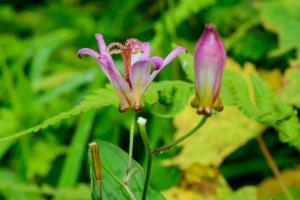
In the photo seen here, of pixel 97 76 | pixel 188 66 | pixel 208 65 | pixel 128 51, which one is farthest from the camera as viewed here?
pixel 97 76

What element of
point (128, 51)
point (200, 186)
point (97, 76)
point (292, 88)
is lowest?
point (200, 186)

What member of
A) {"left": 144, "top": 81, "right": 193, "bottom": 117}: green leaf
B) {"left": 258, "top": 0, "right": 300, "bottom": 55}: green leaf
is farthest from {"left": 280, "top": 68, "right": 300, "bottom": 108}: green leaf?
{"left": 144, "top": 81, "right": 193, "bottom": 117}: green leaf

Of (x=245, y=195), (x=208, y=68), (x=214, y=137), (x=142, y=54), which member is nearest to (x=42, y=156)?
(x=214, y=137)

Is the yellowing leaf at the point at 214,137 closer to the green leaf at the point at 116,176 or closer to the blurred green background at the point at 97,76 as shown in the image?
the blurred green background at the point at 97,76

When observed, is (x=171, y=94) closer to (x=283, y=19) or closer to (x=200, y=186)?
(x=200, y=186)

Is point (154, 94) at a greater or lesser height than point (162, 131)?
greater

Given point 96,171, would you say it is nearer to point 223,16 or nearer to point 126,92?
point 126,92

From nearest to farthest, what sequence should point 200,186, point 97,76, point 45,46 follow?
point 200,186, point 97,76, point 45,46

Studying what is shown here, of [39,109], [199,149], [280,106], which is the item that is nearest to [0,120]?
[39,109]
